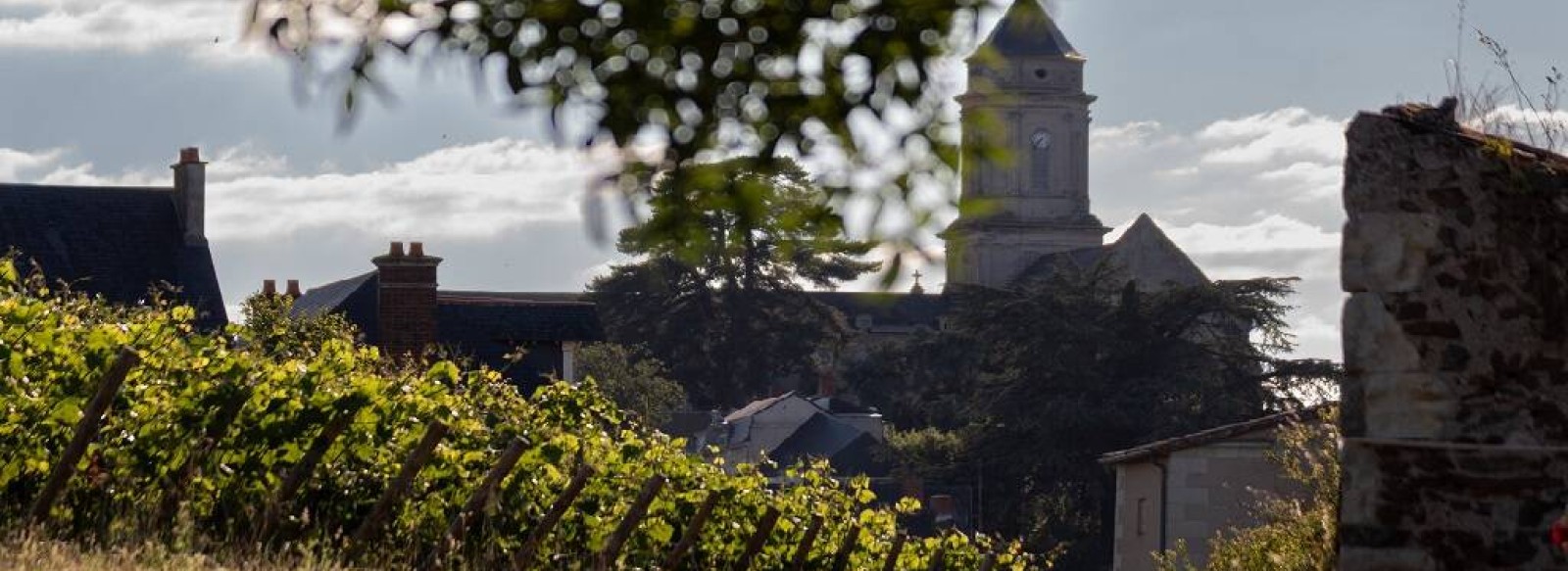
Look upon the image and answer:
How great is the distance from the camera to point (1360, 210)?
10.2 metres

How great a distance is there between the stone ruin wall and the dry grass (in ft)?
13.7

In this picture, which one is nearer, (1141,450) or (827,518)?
(827,518)

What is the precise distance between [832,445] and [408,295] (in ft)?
121

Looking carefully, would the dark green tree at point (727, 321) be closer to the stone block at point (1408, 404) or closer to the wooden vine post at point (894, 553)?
the wooden vine post at point (894, 553)

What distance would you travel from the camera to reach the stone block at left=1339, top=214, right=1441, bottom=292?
1006 cm

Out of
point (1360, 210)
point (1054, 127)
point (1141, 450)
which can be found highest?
point (1054, 127)

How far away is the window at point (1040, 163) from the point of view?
109m

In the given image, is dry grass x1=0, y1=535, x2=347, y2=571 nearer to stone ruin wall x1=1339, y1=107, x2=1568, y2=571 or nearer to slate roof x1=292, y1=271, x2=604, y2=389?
stone ruin wall x1=1339, y1=107, x2=1568, y2=571

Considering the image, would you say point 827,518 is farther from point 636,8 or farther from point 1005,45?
point 1005,45

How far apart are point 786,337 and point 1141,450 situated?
4738 centimetres

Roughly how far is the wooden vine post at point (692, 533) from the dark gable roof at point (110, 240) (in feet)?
72.6

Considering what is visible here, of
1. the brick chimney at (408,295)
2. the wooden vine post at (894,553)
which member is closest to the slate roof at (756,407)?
the brick chimney at (408,295)

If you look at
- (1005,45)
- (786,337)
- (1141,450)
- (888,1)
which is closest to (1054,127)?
(1005,45)

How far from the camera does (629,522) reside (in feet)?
40.9
